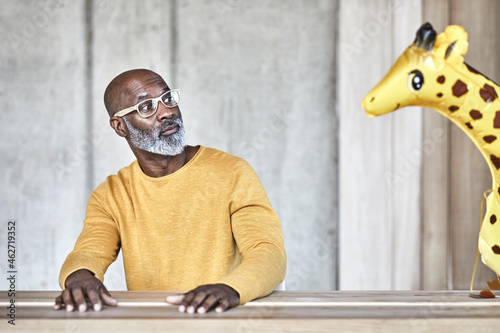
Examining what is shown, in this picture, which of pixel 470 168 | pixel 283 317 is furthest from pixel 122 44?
pixel 283 317

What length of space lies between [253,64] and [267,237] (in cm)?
202

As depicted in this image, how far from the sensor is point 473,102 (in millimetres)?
1780

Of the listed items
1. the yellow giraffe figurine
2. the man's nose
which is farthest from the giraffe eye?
the man's nose

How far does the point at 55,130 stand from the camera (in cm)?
375

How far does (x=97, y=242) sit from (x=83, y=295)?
1.64 feet

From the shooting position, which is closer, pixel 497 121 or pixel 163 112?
pixel 497 121

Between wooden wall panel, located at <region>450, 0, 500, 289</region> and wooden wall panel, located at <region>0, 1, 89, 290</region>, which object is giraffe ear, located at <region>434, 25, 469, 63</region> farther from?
wooden wall panel, located at <region>0, 1, 89, 290</region>

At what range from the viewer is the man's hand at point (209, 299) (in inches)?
58.9

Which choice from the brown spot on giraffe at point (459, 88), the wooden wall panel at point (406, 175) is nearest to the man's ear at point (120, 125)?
the brown spot on giraffe at point (459, 88)

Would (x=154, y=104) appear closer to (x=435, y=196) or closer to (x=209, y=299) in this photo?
(x=209, y=299)

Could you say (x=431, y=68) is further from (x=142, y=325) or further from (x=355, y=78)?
(x=355, y=78)

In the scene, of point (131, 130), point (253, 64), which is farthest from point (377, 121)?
point (131, 130)

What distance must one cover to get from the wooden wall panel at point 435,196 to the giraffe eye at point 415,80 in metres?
1.72

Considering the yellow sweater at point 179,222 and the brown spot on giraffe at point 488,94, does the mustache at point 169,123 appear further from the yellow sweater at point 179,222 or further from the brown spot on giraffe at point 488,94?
the brown spot on giraffe at point 488,94
